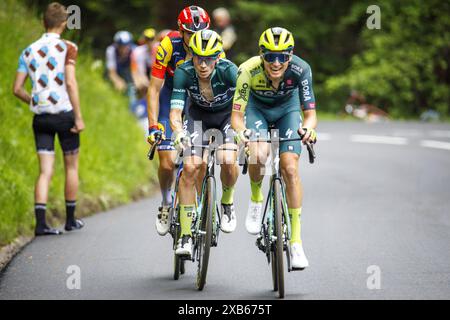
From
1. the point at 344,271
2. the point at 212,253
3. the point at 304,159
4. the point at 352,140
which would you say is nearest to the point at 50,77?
the point at 212,253

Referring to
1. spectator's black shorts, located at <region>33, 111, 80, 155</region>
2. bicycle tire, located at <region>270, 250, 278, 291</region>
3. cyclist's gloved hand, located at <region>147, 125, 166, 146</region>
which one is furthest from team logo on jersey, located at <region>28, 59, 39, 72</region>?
bicycle tire, located at <region>270, 250, 278, 291</region>

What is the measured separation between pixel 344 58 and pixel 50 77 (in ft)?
87.8

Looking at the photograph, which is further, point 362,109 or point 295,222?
point 362,109

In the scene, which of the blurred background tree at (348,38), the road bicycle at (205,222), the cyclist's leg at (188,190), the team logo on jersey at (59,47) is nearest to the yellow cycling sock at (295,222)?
the road bicycle at (205,222)

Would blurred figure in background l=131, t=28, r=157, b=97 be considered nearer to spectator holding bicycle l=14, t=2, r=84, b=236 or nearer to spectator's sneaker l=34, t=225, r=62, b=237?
spectator holding bicycle l=14, t=2, r=84, b=236

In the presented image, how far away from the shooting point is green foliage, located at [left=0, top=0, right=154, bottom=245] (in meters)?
11.4

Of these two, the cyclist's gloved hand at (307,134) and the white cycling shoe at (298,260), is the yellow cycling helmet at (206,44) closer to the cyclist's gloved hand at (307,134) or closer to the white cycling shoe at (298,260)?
the cyclist's gloved hand at (307,134)

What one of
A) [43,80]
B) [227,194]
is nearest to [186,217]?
[227,194]

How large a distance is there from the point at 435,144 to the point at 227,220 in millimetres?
13148

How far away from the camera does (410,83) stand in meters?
31.5

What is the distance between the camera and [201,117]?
29.3 ft

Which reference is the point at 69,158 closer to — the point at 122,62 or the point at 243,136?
the point at 243,136
